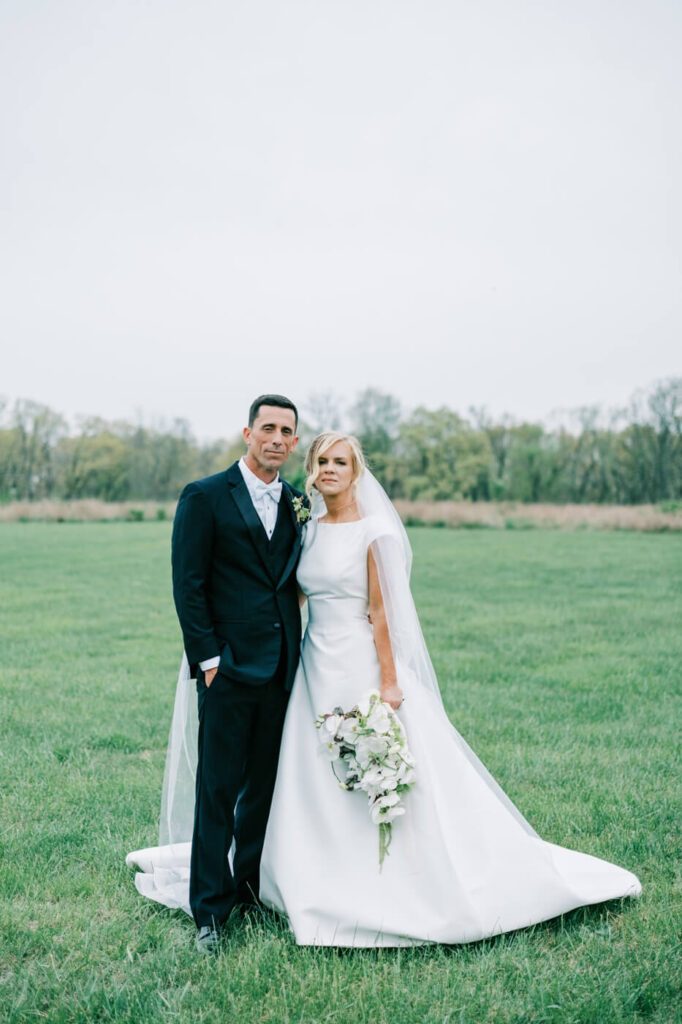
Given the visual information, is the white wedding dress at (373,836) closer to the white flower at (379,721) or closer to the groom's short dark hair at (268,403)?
the white flower at (379,721)

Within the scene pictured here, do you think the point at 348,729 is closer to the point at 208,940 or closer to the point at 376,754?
the point at 376,754

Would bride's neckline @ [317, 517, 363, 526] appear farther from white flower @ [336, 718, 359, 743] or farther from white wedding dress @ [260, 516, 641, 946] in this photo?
white flower @ [336, 718, 359, 743]

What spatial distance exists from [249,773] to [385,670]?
0.93 metres

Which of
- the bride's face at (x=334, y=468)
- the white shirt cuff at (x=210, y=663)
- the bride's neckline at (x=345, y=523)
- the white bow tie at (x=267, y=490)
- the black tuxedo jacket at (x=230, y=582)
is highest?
the bride's face at (x=334, y=468)

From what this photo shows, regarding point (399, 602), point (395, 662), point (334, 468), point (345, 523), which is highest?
point (334, 468)

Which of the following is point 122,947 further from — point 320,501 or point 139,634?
point 139,634

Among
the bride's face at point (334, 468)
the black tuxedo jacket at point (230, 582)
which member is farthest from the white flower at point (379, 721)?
the bride's face at point (334, 468)

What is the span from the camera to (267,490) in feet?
14.5

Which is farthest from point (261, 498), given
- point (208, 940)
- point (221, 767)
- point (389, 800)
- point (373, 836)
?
point (208, 940)

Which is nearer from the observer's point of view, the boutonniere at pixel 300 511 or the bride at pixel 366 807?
the bride at pixel 366 807

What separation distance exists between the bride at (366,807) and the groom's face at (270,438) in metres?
0.20

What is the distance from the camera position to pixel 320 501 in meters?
4.76

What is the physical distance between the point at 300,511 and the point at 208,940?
6.94 ft

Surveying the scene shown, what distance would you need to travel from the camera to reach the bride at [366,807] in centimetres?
419
